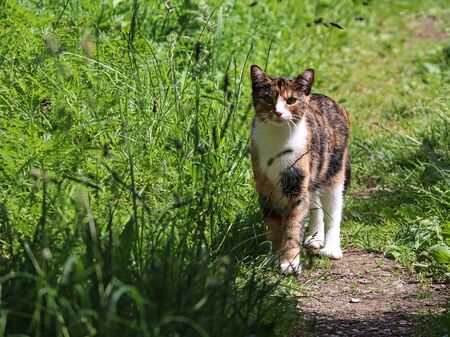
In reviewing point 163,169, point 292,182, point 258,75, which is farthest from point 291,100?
point 163,169

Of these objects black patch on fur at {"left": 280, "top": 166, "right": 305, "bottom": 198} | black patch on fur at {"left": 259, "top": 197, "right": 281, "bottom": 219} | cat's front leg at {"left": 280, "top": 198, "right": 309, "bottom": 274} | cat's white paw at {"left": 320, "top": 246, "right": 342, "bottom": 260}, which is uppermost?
black patch on fur at {"left": 280, "top": 166, "right": 305, "bottom": 198}

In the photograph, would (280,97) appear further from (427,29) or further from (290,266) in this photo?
(427,29)

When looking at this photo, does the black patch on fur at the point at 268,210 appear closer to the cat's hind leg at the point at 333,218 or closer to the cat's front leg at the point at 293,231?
the cat's front leg at the point at 293,231

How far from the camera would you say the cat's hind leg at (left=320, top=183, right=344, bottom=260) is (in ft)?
18.3

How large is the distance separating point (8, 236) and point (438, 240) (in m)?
2.45

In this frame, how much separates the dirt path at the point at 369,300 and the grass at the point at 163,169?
0.13m

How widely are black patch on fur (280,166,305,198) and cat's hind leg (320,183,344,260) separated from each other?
271 mm

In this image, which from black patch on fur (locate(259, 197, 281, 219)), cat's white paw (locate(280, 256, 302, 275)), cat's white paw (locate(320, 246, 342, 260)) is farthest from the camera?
cat's white paw (locate(320, 246, 342, 260))

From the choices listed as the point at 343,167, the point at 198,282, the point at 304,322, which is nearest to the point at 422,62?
the point at 343,167

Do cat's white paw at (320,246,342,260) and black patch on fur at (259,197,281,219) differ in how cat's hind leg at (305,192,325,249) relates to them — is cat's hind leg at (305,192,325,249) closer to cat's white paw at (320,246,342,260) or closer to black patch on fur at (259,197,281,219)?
cat's white paw at (320,246,342,260)

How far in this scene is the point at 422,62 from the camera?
31.3 feet

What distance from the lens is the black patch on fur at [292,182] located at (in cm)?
529

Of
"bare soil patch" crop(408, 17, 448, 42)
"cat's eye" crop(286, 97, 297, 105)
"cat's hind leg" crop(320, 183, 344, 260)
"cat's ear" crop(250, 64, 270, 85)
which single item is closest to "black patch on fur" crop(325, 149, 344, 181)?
"cat's hind leg" crop(320, 183, 344, 260)

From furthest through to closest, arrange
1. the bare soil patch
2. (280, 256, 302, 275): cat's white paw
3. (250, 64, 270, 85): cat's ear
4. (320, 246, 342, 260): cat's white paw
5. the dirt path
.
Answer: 1. the bare soil patch
2. (320, 246, 342, 260): cat's white paw
3. (250, 64, 270, 85): cat's ear
4. (280, 256, 302, 275): cat's white paw
5. the dirt path
